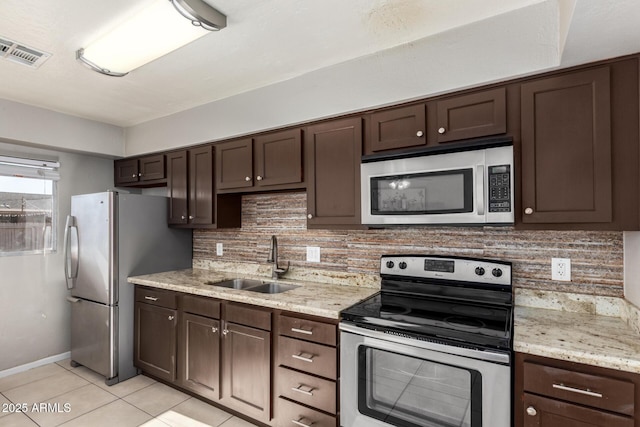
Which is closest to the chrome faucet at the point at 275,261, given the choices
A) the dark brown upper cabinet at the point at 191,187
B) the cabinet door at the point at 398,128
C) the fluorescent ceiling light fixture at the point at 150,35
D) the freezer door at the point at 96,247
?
the dark brown upper cabinet at the point at 191,187

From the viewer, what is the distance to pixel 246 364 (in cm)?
225

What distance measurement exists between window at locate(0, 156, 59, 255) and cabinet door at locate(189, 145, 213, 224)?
1.45 m

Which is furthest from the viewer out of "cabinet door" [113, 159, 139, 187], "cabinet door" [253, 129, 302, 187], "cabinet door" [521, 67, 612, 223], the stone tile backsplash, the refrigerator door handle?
"cabinet door" [113, 159, 139, 187]

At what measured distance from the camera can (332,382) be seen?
6.13 feet

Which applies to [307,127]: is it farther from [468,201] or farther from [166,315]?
[166,315]

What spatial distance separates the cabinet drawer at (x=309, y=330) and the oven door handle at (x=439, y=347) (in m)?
0.10

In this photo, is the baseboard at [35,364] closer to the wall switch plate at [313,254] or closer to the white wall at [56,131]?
the white wall at [56,131]

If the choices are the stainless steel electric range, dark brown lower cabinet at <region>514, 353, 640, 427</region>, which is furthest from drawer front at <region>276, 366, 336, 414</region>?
dark brown lower cabinet at <region>514, 353, 640, 427</region>

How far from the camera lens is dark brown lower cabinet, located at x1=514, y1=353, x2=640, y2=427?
48.4 inches

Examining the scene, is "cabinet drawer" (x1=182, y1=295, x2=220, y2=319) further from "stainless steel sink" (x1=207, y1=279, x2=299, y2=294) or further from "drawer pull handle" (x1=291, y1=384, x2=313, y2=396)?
"drawer pull handle" (x1=291, y1=384, x2=313, y2=396)

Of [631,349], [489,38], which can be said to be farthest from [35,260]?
[631,349]

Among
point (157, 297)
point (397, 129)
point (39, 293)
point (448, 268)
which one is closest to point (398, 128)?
→ point (397, 129)

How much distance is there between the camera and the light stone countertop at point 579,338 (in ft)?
4.13

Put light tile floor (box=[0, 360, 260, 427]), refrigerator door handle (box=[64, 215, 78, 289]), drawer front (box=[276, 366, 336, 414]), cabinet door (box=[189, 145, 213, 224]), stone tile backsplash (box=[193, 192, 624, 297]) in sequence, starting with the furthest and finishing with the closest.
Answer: refrigerator door handle (box=[64, 215, 78, 289]) < cabinet door (box=[189, 145, 213, 224]) < light tile floor (box=[0, 360, 260, 427]) < drawer front (box=[276, 366, 336, 414]) < stone tile backsplash (box=[193, 192, 624, 297])
